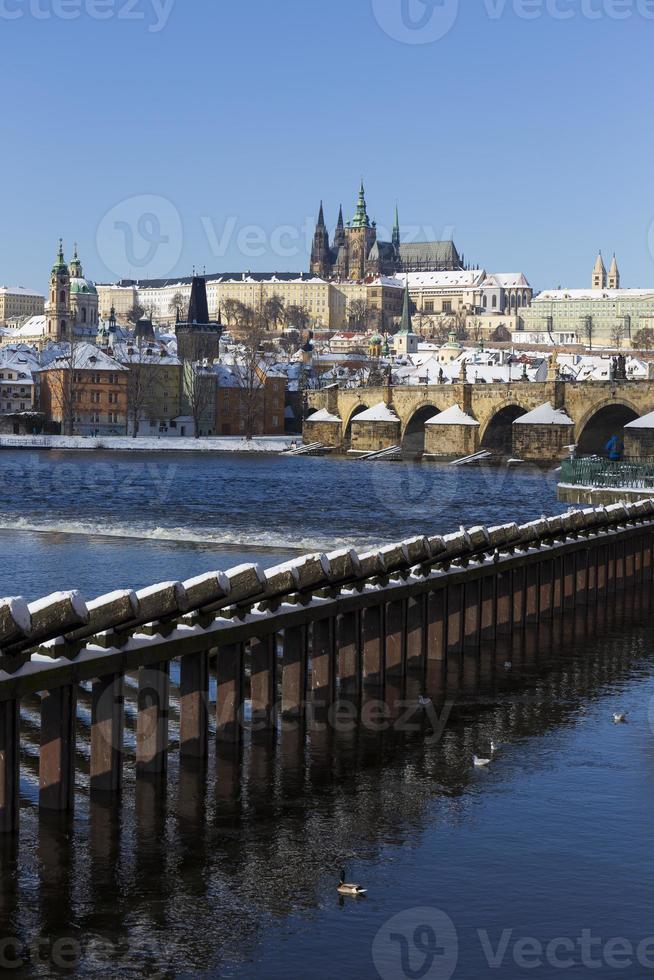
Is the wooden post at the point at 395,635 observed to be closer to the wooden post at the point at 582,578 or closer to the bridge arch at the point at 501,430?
the wooden post at the point at 582,578

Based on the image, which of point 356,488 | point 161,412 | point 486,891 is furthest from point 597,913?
point 161,412

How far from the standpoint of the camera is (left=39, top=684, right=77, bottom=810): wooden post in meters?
14.4

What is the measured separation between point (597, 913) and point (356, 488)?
77.6m

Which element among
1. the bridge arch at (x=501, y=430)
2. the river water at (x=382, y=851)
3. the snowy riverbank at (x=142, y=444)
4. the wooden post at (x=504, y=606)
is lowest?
the snowy riverbank at (x=142, y=444)

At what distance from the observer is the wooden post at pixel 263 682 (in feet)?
59.2

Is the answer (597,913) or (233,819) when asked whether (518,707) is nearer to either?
(233,819)

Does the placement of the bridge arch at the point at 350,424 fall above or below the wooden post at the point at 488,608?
below

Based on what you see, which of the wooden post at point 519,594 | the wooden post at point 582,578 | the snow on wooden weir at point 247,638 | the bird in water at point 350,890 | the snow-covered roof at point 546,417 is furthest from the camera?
the snow-covered roof at point 546,417

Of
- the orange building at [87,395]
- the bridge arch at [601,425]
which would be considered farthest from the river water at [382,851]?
the orange building at [87,395]

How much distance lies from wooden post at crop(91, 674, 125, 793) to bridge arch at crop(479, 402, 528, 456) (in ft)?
395

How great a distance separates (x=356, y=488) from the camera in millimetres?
90688

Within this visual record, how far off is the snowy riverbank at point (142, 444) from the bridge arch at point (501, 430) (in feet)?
77.6

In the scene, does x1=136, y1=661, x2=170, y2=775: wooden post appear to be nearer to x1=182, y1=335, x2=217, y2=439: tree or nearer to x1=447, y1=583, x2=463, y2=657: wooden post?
x1=447, y1=583, x2=463, y2=657: wooden post

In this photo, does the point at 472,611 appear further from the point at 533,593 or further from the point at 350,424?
the point at 350,424
